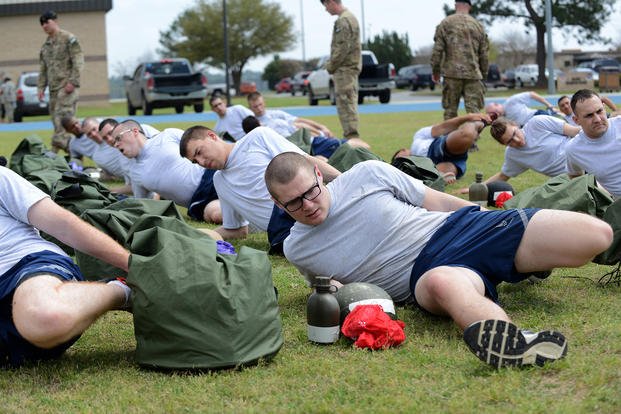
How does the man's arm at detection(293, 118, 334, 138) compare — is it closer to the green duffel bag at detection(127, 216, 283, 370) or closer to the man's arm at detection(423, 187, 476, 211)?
the man's arm at detection(423, 187, 476, 211)

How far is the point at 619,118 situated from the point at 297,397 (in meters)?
4.26

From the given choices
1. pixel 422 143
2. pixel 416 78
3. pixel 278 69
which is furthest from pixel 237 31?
pixel 422 143

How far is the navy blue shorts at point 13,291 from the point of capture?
153 inches

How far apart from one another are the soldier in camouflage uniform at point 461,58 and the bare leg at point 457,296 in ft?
30.6

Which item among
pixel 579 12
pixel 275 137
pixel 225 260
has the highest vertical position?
pixel 579 12

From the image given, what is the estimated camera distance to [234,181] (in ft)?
22.0

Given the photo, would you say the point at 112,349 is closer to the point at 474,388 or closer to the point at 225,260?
the point at 225,260

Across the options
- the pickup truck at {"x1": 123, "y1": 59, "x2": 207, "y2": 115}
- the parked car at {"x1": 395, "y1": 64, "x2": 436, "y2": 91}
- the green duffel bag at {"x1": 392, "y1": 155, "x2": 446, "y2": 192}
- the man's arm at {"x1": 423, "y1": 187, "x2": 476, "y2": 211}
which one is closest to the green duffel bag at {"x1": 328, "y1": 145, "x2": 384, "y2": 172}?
the green duffel bag at {"x1": 392, "y1": 155, "x2": 446, "y2": 192}

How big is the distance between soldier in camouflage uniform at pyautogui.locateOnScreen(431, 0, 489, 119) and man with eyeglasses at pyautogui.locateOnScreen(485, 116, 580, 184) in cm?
482

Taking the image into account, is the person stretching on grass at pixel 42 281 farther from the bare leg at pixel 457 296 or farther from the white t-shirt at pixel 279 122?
the white t-shirt at pixel 279 122

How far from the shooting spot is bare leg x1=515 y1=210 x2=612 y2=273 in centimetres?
422

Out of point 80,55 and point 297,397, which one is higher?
point 80,55

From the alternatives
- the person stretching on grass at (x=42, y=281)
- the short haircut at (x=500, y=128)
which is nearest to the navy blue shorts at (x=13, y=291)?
the person stretching on grass at (x=42, y=281)

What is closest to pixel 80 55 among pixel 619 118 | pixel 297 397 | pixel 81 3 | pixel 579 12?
pixel 619 118
